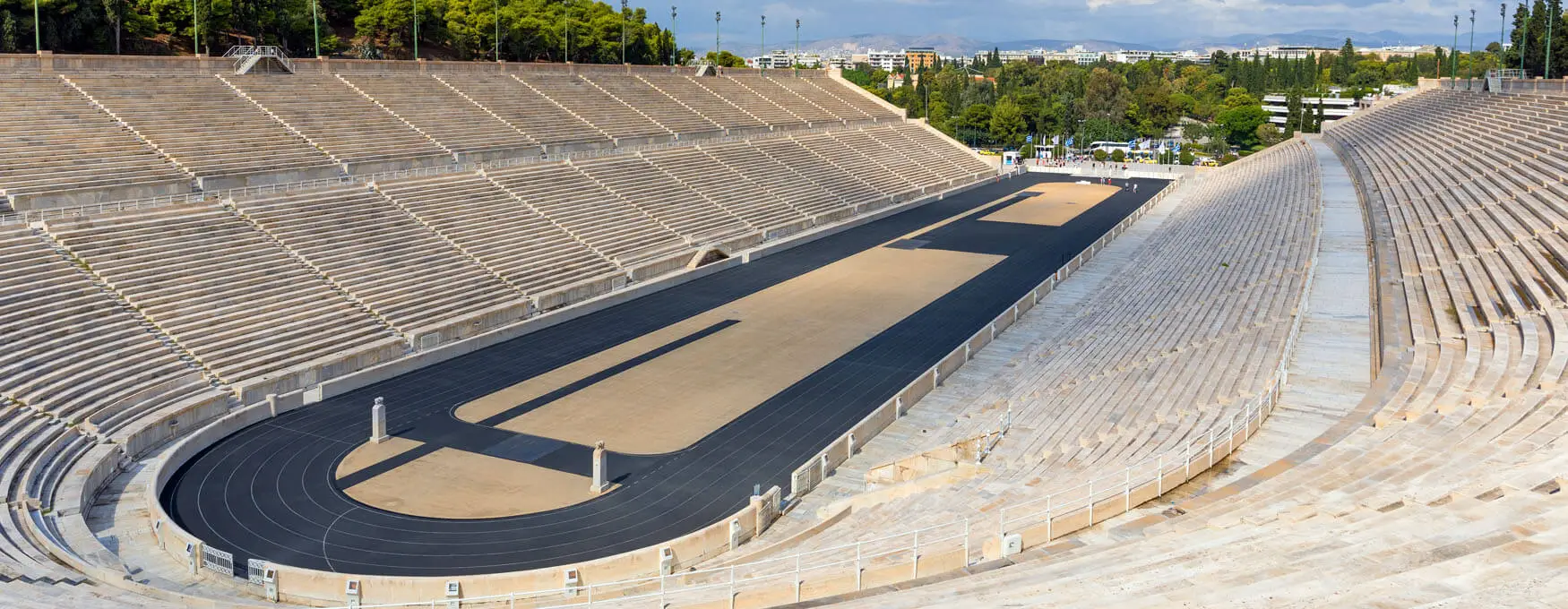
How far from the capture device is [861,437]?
2017 cm

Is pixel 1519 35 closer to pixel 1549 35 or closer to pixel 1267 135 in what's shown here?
pixel 1549 35

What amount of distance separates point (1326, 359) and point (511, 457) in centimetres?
1481

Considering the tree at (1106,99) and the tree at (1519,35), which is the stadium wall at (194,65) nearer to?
the tree at (1519,35)

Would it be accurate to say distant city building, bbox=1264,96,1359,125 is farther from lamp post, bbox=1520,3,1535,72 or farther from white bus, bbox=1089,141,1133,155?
lamp post, bbox=1520,3,1535,72

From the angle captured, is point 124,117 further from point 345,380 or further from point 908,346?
point 908,346

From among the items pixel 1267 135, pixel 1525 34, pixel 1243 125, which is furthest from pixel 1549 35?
pixel 1267 135

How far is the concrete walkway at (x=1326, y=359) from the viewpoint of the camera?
56.0ft

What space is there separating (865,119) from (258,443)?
53.3m

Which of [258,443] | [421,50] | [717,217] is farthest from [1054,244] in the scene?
[421,50]

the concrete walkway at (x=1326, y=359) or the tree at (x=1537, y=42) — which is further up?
the tree at (x=1537, y=42)

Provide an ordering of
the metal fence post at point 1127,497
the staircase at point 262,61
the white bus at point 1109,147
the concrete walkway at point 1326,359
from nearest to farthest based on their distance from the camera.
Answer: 1. the metal fence post at point 1127,497
2. the concrete walkway at point 1326,359
3. the staircase at point 262,61
4. the white bus at point 1109,147

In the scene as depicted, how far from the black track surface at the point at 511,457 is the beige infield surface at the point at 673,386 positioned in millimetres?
384

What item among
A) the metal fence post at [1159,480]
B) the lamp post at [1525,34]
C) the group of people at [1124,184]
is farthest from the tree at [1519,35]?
the metal fence post at [1159,480]

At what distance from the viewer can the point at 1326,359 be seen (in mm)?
21812
